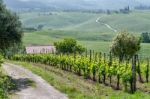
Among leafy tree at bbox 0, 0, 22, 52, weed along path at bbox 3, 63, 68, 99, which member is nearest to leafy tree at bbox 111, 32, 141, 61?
leafy tree at bbox 0, 0, 22, 52

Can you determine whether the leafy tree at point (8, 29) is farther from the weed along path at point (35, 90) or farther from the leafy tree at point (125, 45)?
the leafy tree at point (125, 45)

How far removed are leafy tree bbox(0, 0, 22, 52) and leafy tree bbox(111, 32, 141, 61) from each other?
31.1m

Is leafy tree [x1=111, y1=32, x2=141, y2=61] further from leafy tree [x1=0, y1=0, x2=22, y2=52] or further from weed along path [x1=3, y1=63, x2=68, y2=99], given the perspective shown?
weed along path [x1=3, y1=63, x2=68, y2=99]

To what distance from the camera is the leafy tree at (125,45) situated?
7825cm

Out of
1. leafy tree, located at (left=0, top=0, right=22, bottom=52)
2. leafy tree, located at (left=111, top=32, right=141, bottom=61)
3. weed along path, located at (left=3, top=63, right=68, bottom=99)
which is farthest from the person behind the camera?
leafy tree, located at (left=111, top=32, right=141, bottom=61)

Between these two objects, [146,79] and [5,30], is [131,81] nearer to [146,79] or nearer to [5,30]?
[146,79]

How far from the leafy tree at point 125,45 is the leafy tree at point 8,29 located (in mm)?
31111

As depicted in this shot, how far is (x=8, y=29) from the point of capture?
155ft

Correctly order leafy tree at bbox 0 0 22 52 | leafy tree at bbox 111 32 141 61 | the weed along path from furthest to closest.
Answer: leafy tree at bbox 111 32 141 61 → leafy tree at bbox 0 0 22 52 → the weed along path

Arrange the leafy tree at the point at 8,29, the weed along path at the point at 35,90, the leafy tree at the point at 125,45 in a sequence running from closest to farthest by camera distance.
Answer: the weed along path at the point at 35,90, the leafy tree at the point at 8,29, the leafy tree at the point at 125,45

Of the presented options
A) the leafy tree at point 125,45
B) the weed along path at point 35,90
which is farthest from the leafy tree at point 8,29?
the leafy tree at point 125,45

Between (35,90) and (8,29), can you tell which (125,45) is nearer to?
→ (8,29)

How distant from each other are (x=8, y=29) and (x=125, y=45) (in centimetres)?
3475

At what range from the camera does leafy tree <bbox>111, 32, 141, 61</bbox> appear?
78.2 m
